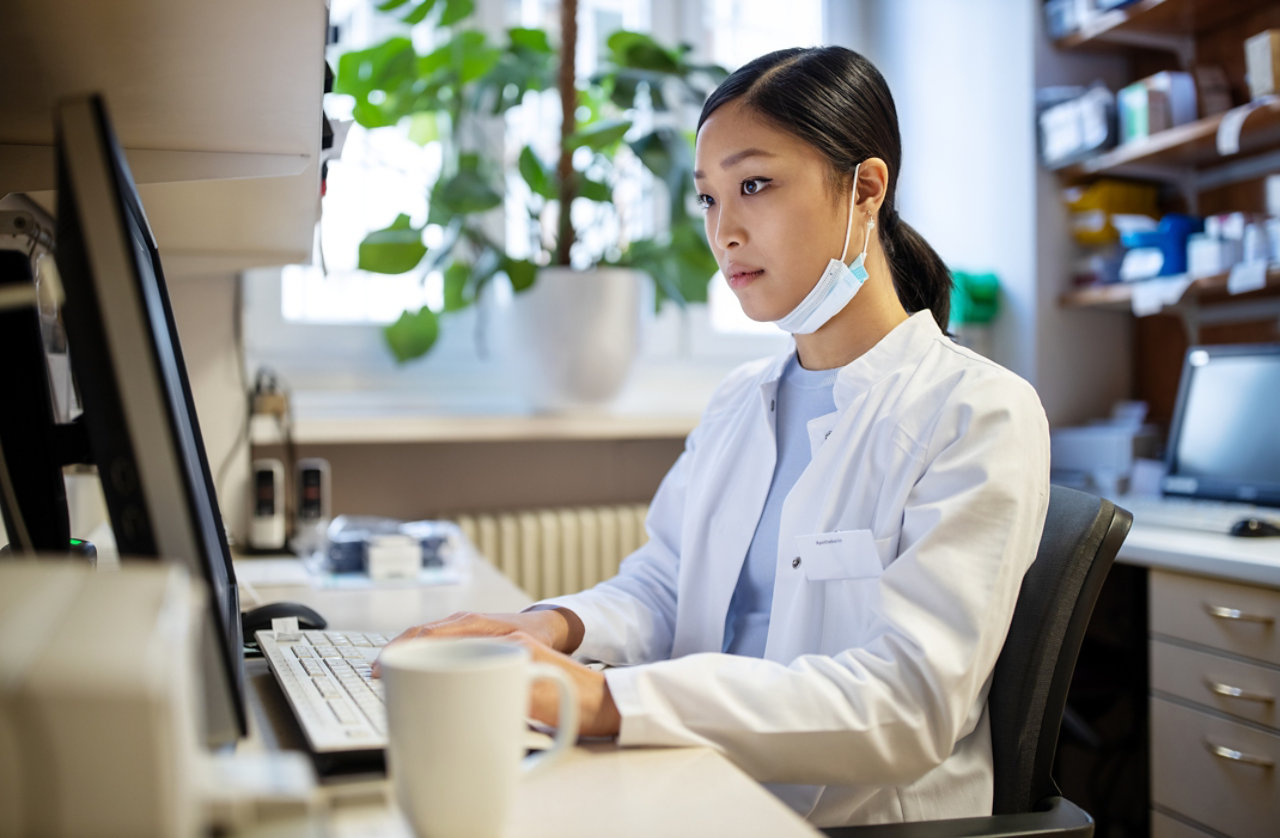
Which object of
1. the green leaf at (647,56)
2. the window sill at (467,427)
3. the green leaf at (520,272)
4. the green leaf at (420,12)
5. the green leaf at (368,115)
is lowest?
the window sill at (467,427)

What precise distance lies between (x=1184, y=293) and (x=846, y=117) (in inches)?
62.2

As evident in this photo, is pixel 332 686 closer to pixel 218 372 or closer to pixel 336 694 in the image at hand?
pixel 336 694

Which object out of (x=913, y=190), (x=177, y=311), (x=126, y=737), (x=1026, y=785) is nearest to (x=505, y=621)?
(x=1026, y=785)

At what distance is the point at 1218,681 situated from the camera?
162 centimetres

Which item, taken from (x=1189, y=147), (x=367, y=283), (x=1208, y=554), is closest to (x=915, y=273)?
(x=1208, y=554)

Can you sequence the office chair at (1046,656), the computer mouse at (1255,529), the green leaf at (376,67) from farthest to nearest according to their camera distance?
the green leaf at (376,67)
the computer mouse at (1255,529)
the office chair at (1046,656)

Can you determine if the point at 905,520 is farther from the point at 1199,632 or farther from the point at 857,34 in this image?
the point at 857,34

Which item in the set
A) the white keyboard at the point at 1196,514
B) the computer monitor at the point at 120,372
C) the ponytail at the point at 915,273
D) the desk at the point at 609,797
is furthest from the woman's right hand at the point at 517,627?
the white keyboard at the point at 1196,514

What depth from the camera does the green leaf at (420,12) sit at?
7.25ft

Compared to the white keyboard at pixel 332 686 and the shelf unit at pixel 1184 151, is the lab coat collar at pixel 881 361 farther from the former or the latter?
the shelf unit at pixel 1184 151

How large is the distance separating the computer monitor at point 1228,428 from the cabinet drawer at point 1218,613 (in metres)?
0.50

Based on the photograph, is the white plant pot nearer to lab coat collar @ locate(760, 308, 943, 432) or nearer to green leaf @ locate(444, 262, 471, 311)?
green leaf @ locate(444, 262, 471, 311)

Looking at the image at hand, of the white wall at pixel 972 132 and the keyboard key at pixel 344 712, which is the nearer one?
the keyboard key at pixel 344 712

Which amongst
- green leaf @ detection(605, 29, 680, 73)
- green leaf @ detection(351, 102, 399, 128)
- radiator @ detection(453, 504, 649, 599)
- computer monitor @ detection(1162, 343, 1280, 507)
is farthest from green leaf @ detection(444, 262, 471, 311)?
computer monitor @ detection(1162, 343, 1280, 507)
